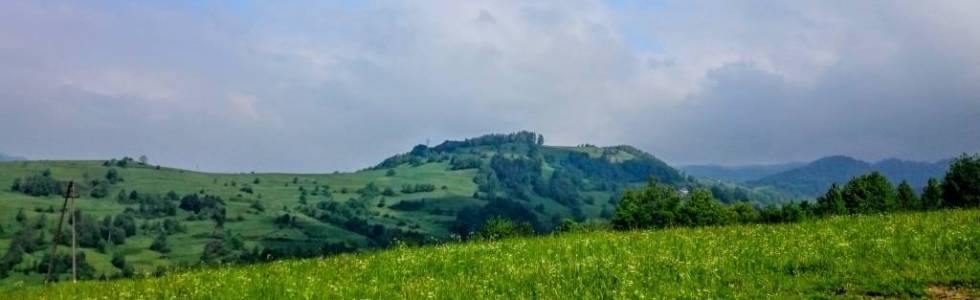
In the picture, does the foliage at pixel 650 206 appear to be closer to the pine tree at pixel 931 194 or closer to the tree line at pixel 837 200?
the tree line at pixel 837 200

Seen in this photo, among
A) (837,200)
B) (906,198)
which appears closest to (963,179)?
(837,200)

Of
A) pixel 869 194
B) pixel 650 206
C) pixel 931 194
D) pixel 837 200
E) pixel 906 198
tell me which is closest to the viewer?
pixel 650 206

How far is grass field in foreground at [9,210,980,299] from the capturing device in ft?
50.1

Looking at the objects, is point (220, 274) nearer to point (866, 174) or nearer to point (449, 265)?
point (449, 265)

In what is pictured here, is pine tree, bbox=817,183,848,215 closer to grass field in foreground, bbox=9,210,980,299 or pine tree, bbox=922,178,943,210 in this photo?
pine tree, bbox=922,178,943,210

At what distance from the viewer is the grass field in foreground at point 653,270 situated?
15.3 metres

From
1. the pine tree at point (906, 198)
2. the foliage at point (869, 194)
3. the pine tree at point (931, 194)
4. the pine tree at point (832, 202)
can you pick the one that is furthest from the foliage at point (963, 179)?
the pine tree at point (931, 194)

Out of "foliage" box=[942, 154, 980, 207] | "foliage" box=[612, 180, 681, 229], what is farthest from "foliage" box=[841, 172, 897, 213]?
"foliage" box=[612, 180, 681, 229]

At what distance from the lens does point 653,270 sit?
57.5 feet

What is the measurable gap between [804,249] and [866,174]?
246 feet

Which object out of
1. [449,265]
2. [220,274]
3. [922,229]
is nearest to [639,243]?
[449,265]

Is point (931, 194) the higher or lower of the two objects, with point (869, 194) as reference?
higher

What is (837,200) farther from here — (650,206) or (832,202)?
(650,206)

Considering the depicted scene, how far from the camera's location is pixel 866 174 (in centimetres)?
8562
